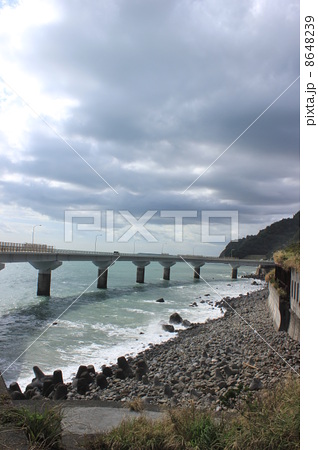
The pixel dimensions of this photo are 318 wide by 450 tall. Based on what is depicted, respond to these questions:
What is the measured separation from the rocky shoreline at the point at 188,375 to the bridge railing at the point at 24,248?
2682 cm

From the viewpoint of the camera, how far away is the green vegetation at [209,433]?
5.46 metres

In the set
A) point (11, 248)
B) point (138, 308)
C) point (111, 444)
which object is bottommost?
point (138, 308)

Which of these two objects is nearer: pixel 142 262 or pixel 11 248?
pixel 11 248

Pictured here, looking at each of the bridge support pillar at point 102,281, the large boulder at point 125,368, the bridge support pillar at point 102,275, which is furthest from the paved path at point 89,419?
the bridge support pillar at point 102,275

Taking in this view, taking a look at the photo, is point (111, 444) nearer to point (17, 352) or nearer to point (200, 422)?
point (200, 422)

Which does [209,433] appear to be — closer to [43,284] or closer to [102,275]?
[43,284]

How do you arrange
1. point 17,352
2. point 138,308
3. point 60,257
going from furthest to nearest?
point 60,257, point 138,308, point 17,352

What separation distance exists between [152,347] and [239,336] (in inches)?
212

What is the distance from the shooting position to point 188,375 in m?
15.6

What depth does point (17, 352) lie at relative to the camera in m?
21.9

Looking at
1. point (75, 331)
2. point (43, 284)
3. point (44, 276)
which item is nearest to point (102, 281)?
point (43, 284)

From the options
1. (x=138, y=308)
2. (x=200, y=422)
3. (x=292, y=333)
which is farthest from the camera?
(x=138, y=308)

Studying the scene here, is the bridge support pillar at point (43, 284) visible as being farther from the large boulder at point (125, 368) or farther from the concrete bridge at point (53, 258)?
the large boulder at point (125, 368)
